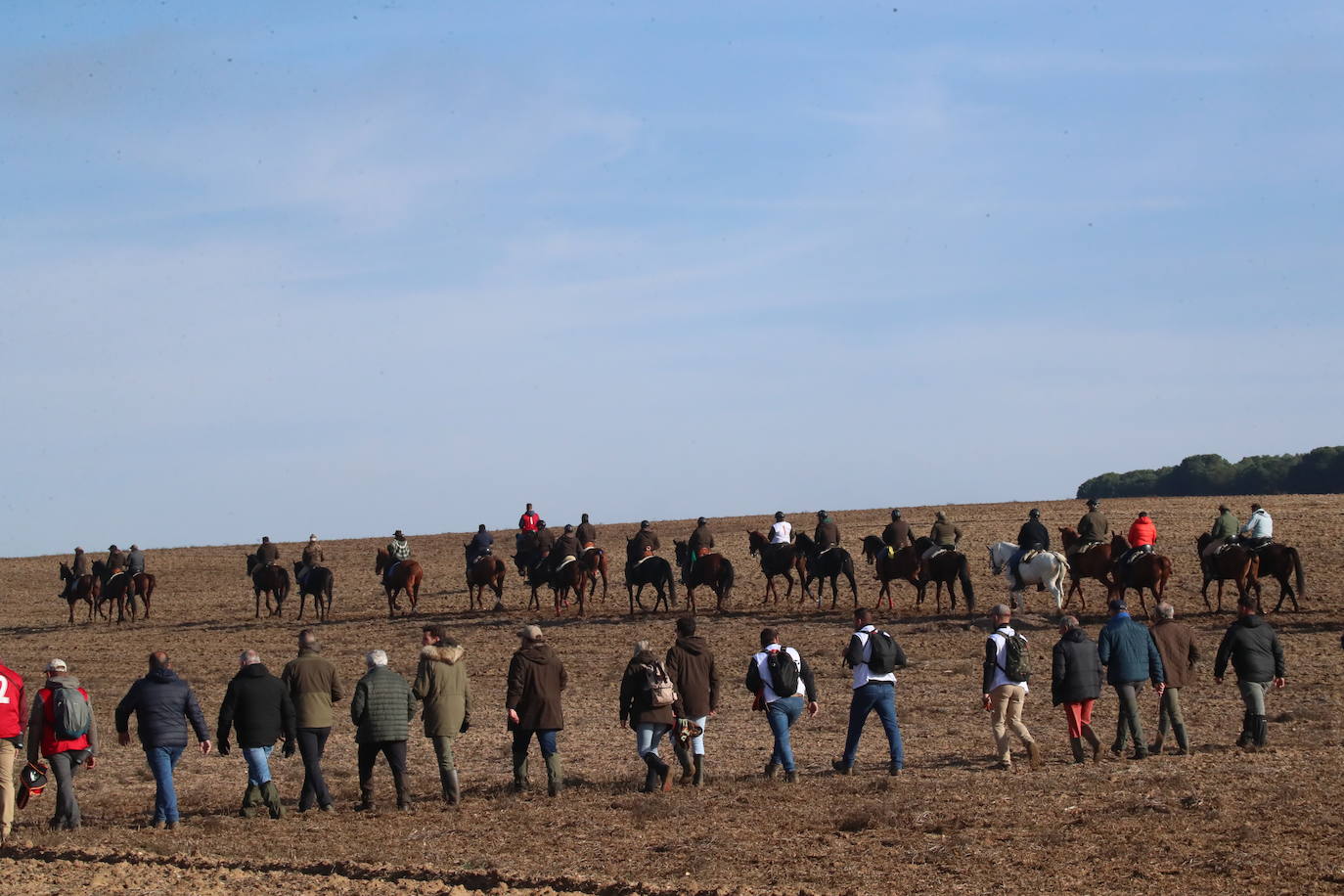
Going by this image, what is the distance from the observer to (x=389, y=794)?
54.4 feet

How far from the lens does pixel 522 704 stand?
50.2ft

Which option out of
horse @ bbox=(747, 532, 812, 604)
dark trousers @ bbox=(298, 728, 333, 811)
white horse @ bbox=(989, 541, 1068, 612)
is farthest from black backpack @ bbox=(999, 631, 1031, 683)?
horse @ bbox=(747, 532, 812, 604)

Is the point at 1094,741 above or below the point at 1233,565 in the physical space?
below

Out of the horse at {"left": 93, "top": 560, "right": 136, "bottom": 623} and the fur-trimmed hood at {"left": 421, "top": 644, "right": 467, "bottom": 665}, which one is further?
the horse at {"left": 93, "top": 560, "right": 136, "bottom": 623}

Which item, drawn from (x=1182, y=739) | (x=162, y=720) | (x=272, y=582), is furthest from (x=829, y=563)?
(x=162, y=720)

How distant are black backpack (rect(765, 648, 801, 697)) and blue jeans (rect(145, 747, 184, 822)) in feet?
19.0

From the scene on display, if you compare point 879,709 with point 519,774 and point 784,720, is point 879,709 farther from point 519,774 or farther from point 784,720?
point 519,774

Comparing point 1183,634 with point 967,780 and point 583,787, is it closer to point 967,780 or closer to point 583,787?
point 967,780

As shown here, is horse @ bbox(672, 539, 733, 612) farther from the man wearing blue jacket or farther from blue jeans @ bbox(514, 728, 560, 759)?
blue jeans @ bbox(514, 728, 560, 759)

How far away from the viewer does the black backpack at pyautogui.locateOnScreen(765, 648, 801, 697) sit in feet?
49.4

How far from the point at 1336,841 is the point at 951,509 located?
4868 cm

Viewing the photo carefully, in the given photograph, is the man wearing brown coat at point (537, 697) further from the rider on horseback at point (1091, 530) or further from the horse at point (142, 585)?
the horse at point (142, 585)

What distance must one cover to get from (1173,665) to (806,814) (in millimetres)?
5133

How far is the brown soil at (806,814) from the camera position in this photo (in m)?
11.0
